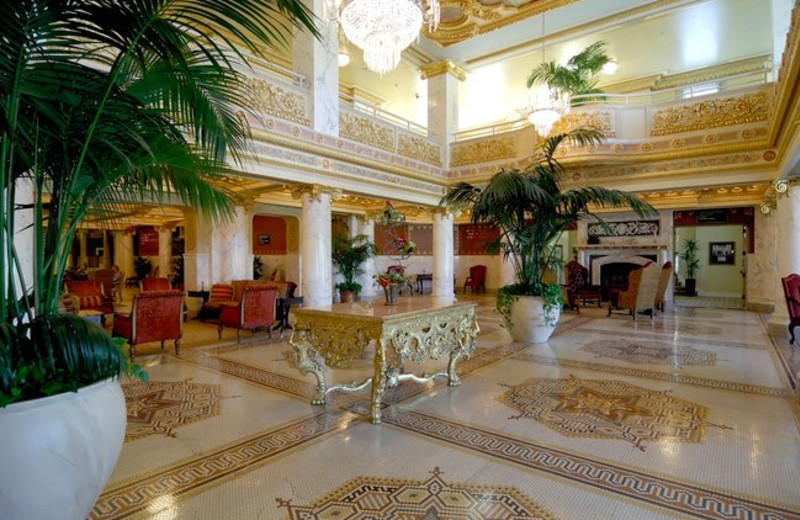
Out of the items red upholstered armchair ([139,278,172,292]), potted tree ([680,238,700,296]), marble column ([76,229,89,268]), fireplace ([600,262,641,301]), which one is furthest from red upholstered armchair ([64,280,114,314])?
potted tree ([680,238,700,296])

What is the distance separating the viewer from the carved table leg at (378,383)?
10.2ft

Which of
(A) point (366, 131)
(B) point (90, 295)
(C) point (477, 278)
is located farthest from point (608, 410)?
(C) point (477, 278)

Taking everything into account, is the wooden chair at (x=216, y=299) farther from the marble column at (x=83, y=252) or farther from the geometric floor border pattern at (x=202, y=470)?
the marble column at (x=83, y=252)

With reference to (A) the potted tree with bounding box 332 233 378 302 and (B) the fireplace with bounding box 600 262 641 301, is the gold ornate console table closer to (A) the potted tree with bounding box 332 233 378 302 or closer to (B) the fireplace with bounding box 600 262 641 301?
(A) the potted tree with bounding box 332 233 378 302

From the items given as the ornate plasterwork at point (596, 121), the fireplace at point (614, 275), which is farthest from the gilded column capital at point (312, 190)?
the fireplace at point (614, 275)

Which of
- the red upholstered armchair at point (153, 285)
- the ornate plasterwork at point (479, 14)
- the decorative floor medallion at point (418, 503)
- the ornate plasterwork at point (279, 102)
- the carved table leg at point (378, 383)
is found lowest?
the decorative floor medallion at point (418, 503)

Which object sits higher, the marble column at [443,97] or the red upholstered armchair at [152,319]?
the marble column at [443,97]

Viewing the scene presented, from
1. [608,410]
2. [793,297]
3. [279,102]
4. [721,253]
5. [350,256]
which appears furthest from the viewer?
[721,253]

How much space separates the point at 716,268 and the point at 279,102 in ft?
49.1

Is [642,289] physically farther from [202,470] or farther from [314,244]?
[202,470]

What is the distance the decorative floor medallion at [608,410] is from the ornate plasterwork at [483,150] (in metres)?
6.71

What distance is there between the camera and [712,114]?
25.0ft

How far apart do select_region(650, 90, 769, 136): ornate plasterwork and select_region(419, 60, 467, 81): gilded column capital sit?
15.0 ft

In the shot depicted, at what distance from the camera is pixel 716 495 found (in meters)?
2.11
